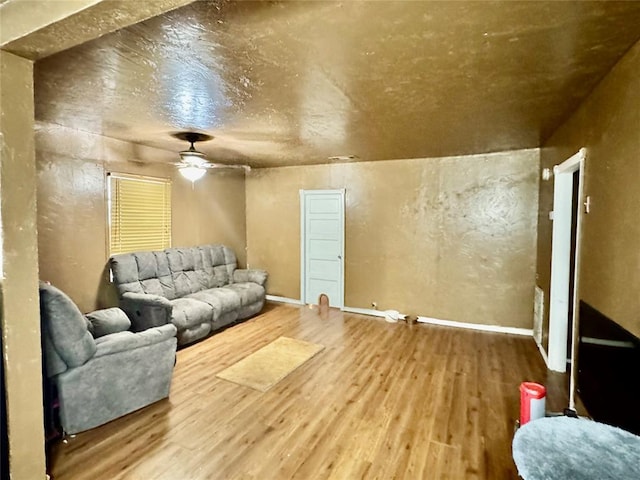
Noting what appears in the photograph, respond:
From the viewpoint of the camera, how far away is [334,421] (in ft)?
8.83

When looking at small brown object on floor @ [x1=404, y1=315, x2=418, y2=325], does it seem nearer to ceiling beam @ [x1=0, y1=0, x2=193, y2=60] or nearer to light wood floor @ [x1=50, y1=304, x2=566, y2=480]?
light wood floor @ [x1=50, y1=304, x2=566, y2=480]

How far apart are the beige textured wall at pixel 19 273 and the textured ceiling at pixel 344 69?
0.50 m

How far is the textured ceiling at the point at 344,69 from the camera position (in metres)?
1.61

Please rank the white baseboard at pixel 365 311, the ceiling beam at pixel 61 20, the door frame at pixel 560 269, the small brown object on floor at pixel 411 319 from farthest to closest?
the white baseboard at pixel 365 311 → the small brown object on floor at pixel 411 319 → the door frame at pixel 560 269 → the ceiling beam at pixel 61 20

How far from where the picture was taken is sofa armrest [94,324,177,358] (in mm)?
2566

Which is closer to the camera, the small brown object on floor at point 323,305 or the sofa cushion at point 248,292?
the sofa cushion at point 248,292

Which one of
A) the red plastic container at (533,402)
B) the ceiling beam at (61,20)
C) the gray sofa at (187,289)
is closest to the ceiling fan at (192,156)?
the gray sofa at (187,289)

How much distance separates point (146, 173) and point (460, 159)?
444cm

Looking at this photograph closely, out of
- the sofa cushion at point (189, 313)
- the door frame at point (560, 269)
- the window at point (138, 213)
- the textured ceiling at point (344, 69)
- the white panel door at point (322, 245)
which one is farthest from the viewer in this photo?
the white panel door at point (322, 245)

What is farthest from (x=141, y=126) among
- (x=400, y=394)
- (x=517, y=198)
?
(x=517, y=198)

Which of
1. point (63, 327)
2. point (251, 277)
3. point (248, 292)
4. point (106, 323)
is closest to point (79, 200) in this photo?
point (106, 323)

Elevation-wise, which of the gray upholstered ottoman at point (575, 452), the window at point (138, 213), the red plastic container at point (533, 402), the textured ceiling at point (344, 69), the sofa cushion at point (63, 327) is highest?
the textured ceiling at point (344, 69)

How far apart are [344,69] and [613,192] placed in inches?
71.8

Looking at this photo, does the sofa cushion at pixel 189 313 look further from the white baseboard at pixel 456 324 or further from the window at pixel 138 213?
the white baseboard at pixel 456 324
